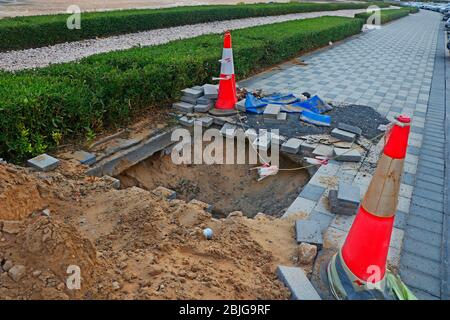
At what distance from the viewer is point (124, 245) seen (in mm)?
2891

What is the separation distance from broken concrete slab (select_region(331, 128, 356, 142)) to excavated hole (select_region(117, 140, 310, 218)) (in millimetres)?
843

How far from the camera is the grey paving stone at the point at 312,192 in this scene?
400 cm

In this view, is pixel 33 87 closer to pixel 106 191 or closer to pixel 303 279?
pixel 106 191

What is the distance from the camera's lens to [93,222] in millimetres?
3232

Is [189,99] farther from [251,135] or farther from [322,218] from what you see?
[322,218]

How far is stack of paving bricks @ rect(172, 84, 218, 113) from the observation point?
5879mm

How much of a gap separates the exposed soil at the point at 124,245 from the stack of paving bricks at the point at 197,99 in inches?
91.1

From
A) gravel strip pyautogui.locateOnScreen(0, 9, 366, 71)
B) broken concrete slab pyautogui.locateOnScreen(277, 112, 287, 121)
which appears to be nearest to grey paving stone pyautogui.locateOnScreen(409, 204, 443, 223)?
broken concrete slab pyautogui.locateOnScreen(277, 112, 287, 121)

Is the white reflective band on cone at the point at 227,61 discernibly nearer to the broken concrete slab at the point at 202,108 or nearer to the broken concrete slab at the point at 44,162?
the broken concrete slab at the point at 202,108

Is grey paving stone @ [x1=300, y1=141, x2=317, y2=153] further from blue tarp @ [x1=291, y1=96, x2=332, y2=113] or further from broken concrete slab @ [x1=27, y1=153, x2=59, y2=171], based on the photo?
broken concrete slab @ [x1=27, y1=153, x2=59, y2=171]

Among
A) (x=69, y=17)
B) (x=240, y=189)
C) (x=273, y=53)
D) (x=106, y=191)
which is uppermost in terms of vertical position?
(x=69, y=17)

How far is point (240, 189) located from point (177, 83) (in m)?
2.20

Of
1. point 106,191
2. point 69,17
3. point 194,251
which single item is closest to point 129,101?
point 106,191
